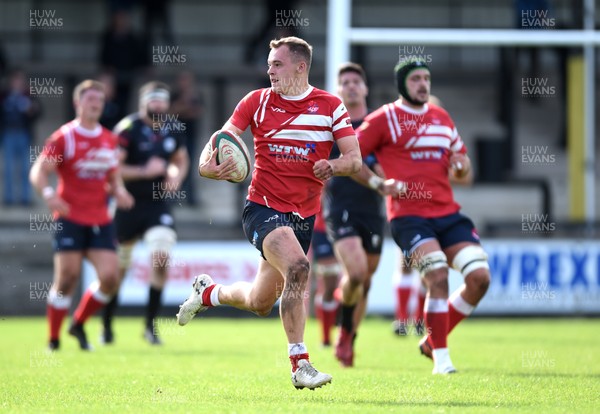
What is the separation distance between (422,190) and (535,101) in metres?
18.3

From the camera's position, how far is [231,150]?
7926mm

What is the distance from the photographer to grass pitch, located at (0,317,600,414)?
7.27 m

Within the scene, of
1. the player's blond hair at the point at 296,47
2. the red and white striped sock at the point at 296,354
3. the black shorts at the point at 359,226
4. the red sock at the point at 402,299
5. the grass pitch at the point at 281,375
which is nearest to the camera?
the grass pitch at the point at 281,375

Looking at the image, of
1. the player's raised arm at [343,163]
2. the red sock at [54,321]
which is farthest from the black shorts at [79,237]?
the player's raised arm at [343,163]

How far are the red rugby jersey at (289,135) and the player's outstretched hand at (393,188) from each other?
1348mm

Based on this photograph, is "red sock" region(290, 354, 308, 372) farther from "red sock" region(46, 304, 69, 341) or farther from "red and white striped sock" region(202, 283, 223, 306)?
"red sock" region(46, 304, 69, 341)

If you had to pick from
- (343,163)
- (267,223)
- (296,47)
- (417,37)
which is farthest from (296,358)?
(417,37)

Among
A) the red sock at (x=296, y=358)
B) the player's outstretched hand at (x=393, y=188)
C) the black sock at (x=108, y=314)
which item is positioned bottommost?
the black sock at (x=108, y=314)

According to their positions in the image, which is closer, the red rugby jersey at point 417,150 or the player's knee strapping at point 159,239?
the red rugby jersey at point 417,150

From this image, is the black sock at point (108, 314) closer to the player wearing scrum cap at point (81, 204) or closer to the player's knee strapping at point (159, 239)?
the player wearing scrum cap at point (81, 204)

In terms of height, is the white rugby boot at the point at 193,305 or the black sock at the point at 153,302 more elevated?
the white rugby boot at the point at 193,305

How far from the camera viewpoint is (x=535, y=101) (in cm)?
2720

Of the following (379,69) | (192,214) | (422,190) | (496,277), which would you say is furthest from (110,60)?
(422,190)

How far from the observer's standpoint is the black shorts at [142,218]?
13305 mm
